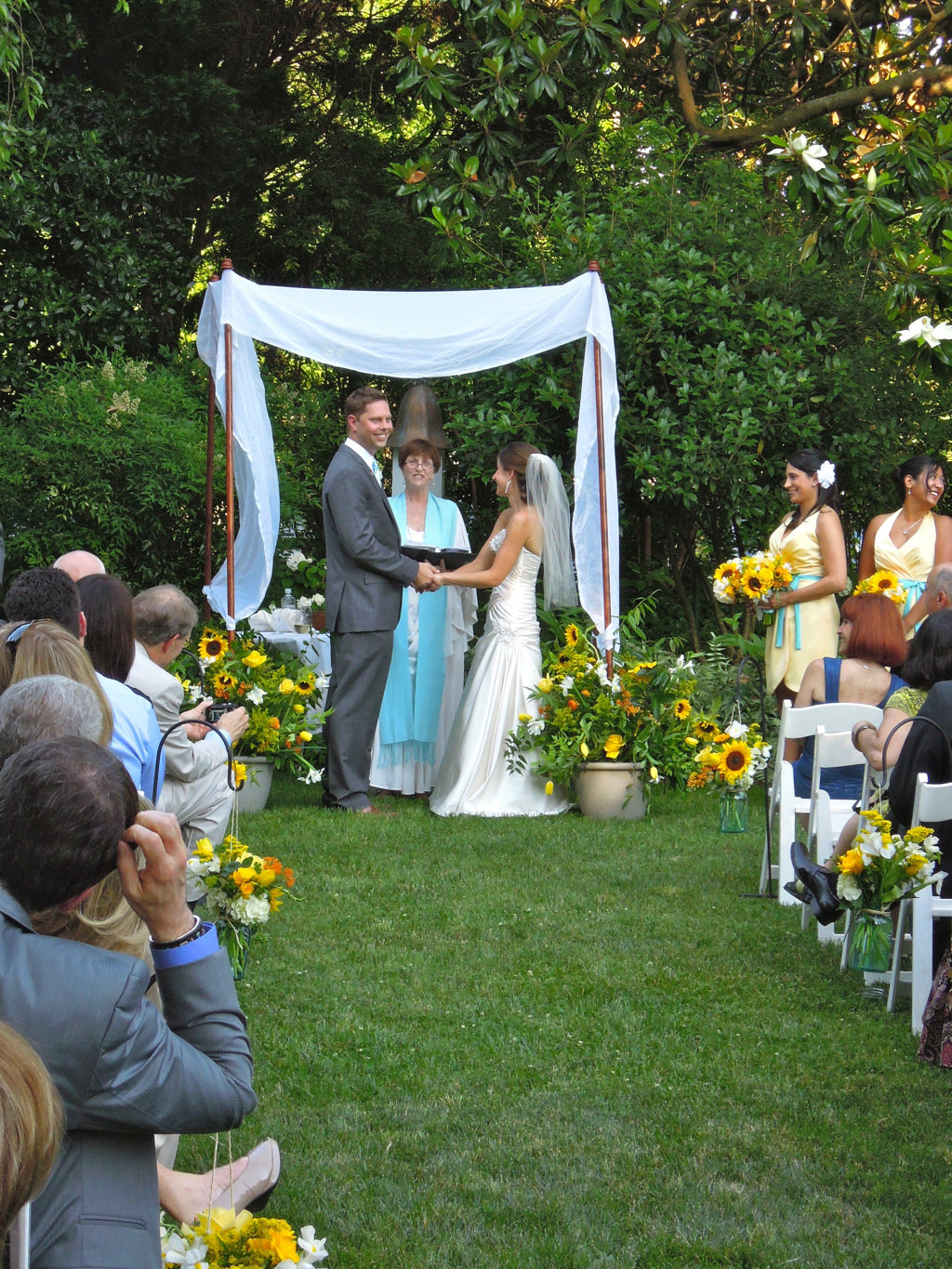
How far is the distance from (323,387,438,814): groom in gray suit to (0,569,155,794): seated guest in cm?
362

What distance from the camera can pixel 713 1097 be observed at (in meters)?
3.64

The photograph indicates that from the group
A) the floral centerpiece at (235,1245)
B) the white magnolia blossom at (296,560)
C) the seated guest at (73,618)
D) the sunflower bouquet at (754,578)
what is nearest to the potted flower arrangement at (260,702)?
the white magnolia blossom at (296,560)

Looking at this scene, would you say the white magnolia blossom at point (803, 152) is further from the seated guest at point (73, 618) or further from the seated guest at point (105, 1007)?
the seated guest at point (105, 1007)

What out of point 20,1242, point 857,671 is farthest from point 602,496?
point 20,1242

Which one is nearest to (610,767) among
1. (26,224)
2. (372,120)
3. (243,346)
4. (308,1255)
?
(243,346)

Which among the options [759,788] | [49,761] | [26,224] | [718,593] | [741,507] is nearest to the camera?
[49,761]

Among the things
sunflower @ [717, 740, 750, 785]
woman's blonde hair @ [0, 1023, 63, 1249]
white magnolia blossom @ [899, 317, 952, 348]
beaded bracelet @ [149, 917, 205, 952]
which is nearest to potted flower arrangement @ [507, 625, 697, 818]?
sunflower @ [717, 740, 750, 785]

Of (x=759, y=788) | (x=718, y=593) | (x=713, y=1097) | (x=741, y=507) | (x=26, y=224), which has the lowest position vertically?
(x=713, y=1097)

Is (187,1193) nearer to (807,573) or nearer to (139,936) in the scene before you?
(139,936)

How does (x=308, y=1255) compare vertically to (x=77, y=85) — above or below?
below

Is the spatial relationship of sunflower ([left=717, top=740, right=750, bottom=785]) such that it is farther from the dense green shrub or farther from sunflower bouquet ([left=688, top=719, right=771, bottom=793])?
the dense green shrub

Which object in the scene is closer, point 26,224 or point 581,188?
point 581,188

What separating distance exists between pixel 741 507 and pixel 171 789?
5.76 metres

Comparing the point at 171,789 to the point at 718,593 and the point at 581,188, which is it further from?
the point at 581,188
